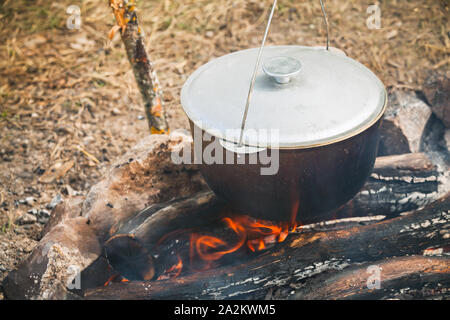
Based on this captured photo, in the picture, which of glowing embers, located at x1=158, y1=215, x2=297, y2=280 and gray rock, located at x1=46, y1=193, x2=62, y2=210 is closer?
glowing embers, located at x1=158, y1=215, x2=297, y2=280

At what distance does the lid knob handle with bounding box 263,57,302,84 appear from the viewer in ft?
4.82

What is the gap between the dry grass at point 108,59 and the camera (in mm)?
2805

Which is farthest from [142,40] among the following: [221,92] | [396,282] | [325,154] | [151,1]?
[151,1]

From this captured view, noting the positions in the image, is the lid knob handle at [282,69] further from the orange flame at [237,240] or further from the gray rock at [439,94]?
the gray rock at [439,94]

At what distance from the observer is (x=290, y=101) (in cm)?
145

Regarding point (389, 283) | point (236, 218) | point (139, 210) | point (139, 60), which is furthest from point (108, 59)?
point (389, 283)

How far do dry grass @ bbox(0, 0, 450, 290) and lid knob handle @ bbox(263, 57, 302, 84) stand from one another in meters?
1.58

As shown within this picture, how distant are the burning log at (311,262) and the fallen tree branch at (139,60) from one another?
1.21m

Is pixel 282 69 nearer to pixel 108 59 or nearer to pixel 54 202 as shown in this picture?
pixel 54 202

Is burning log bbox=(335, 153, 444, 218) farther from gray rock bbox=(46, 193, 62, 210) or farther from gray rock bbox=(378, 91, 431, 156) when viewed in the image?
gray rock bbox=(46, 193, 62, 210)

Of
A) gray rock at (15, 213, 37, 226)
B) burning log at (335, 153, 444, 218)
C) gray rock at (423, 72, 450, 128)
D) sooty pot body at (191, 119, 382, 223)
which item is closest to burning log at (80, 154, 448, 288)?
burning log at (335, 153, 444, 218)

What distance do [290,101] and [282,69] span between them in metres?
0.14

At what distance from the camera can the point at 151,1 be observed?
434cm

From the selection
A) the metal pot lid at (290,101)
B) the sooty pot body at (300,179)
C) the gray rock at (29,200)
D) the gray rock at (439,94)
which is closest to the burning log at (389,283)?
the sooty pot body at (300,179)
